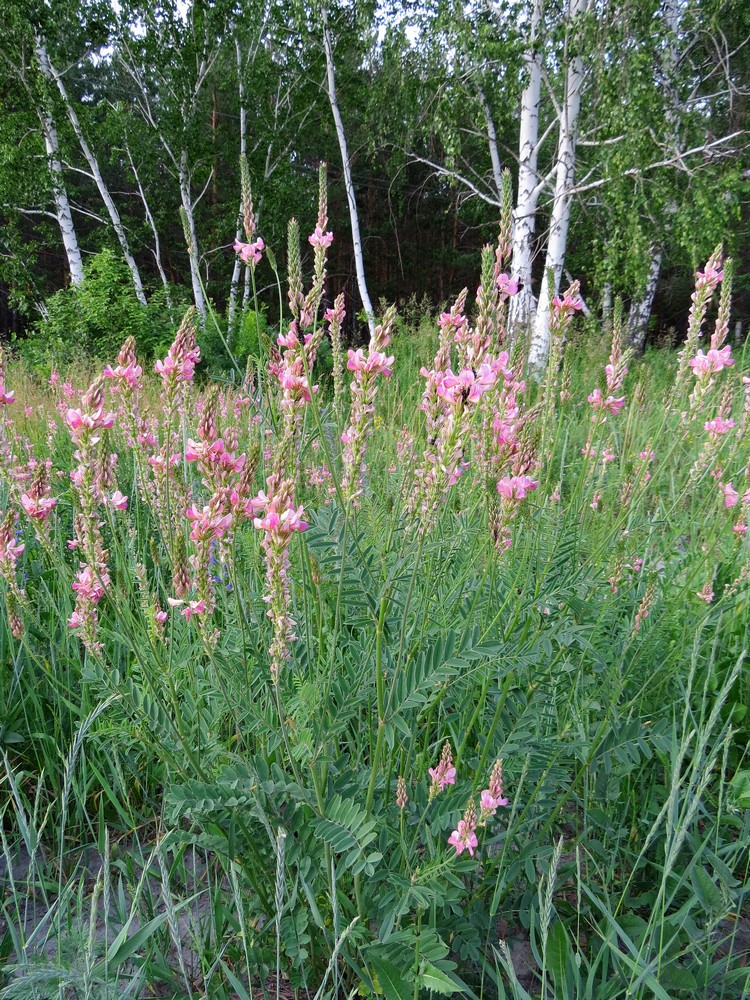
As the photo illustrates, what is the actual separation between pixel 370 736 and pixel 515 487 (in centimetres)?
64

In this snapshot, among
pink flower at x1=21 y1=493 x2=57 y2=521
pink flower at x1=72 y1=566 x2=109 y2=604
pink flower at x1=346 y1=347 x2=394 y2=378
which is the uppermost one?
pink flower at x1=346 y1=347 x2=394 y2=378

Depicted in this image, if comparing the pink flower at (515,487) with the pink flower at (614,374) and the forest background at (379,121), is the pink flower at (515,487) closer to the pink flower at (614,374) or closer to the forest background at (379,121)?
the pink flower at (614,374)

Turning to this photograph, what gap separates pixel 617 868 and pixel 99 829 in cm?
138

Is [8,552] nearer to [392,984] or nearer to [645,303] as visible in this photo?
[392,984]

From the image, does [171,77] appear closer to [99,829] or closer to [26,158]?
[26,158]

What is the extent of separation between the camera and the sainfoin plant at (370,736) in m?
1.08

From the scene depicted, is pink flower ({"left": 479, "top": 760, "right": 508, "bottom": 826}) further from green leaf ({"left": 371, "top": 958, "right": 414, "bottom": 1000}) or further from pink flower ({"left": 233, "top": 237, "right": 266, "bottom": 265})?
pink flower ({"left": 233, "top": 237, "right": 266, "bottom": 265})

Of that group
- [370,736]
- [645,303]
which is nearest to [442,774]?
[370,736]

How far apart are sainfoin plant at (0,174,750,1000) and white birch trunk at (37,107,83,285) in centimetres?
1248

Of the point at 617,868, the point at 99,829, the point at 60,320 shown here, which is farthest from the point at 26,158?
the point at 617,868

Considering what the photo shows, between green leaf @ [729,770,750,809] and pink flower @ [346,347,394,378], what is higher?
pink flower @ [346,347,394,378]

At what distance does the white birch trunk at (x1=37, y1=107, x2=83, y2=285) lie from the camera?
11.8 m

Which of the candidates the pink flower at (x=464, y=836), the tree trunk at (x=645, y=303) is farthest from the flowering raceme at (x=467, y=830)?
the tree trunk at (x=645, y=303)

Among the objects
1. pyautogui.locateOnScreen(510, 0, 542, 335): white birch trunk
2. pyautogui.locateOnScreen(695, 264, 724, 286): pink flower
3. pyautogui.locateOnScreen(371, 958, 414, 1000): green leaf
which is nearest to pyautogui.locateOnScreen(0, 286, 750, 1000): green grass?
pyautogui.locateOnScreen(371, 958, 414, 1000): green leaf
